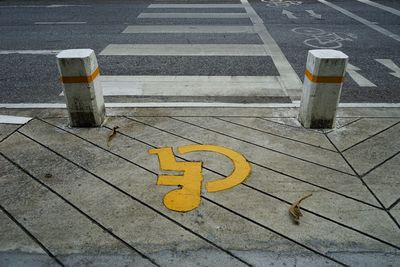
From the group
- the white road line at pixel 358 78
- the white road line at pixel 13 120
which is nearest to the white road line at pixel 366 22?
the white road line at pixel 358 78

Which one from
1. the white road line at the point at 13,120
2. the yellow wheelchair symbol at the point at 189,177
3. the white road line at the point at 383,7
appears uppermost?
the white road line at the point at 383,7

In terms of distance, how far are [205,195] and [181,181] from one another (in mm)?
372

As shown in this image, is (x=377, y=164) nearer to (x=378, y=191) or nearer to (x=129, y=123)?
(x=378, y=191)

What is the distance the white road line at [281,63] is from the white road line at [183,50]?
287 millimetres

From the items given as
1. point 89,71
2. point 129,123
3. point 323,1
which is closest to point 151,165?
point 129,123

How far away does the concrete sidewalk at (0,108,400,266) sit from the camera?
3.05m

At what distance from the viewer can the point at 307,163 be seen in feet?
14.1

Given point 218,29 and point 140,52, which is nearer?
point 140,52

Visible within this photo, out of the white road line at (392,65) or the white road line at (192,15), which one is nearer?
the white road line at (392,65)

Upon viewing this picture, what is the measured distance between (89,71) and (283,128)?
288cm

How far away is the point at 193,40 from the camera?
9.91m

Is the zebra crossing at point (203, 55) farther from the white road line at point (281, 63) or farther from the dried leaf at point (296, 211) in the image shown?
the dried leaf at point (296, 211)

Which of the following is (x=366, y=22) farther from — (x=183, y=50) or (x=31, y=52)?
(x=31, y=52)

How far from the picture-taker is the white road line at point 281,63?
6.76m
